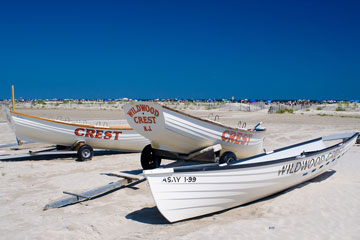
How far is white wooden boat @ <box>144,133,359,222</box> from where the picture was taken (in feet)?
15.2

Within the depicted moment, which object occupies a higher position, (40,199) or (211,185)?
(211,185)

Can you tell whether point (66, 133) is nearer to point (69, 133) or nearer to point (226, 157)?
point (69, 133)

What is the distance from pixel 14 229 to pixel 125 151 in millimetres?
6218

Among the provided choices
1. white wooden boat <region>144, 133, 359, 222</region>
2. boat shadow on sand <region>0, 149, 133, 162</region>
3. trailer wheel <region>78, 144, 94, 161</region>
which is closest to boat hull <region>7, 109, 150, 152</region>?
trailer wheel <region>78, 144, 94, 161</region>

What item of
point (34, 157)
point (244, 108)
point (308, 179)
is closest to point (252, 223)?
point (308, 179)

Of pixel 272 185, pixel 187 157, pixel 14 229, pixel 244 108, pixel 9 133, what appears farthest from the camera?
pixel 244 108

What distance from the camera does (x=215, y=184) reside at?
4.93 meters

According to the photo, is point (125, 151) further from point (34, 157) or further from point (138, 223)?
point (138, 223)

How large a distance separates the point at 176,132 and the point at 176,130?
59 millimetres

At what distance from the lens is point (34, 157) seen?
10375mm

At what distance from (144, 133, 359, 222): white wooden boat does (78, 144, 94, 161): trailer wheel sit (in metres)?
5.68

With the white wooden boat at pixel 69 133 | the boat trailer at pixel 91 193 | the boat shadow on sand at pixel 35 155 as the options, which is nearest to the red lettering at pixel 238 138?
the boat trailer at pixel 91 193

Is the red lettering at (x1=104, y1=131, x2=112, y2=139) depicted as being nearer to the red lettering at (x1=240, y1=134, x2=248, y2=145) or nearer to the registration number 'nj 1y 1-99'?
the red lettering at (x1=240, y1=134, x2=248, y2=145)

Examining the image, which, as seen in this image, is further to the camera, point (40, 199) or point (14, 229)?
point (40, 199)
